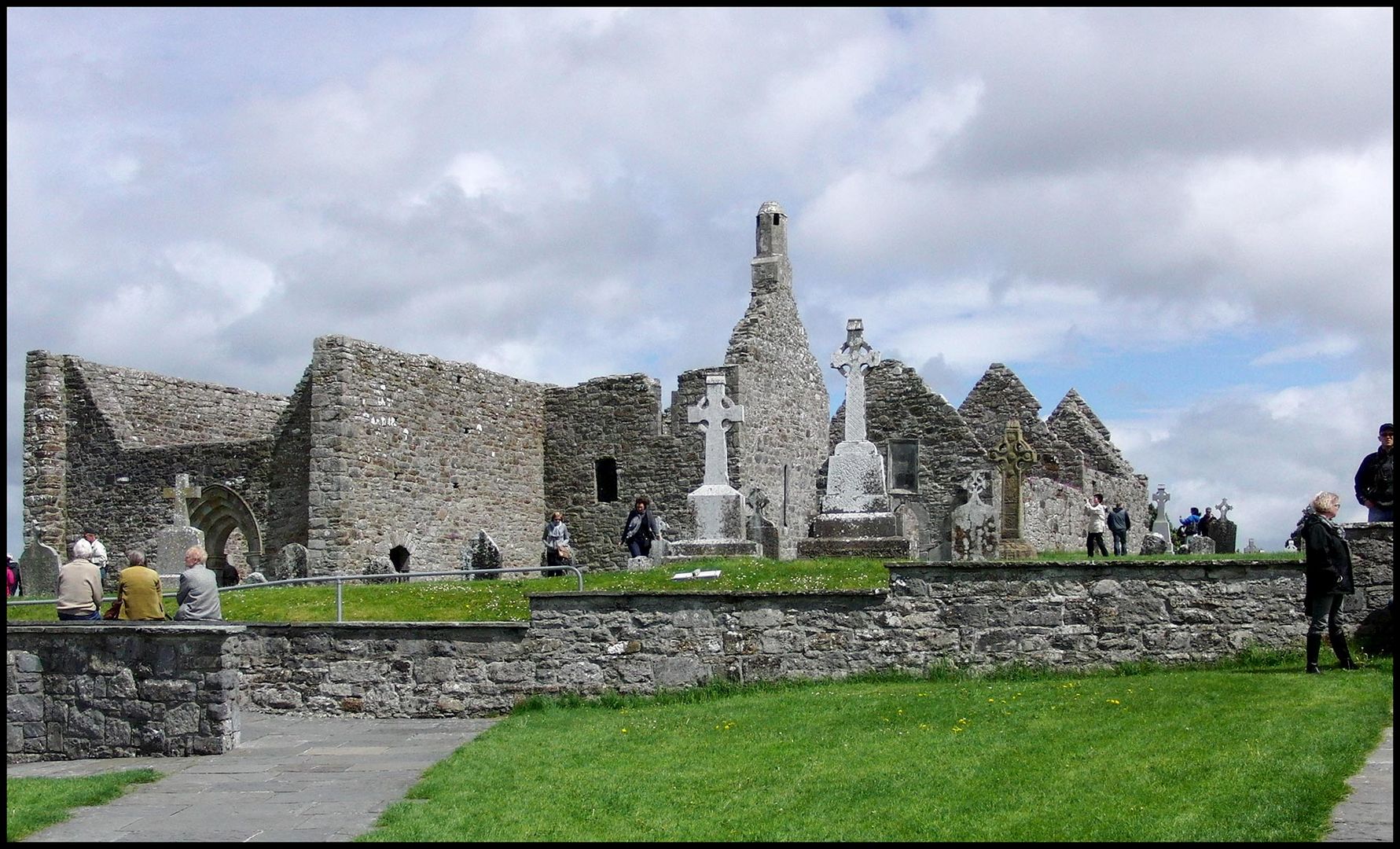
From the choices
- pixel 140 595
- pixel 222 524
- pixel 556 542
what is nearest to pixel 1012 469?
pixel 556 542

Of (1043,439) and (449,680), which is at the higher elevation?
(1043,439)

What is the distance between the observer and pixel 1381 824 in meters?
8.05

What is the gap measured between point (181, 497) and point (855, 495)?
54.0ft

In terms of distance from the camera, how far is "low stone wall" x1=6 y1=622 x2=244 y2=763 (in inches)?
526

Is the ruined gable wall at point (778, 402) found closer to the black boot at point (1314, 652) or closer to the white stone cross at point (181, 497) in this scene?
the white stone cross at point (181, 497)

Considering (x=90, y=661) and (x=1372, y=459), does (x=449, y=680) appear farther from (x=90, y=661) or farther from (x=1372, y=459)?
(x=1372, y=459)

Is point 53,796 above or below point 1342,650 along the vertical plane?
below

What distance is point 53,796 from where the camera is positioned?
1101cm

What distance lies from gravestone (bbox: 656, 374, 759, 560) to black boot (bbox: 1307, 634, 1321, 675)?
1079 centimetres

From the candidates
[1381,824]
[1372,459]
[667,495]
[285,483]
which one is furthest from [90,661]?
[667,495]

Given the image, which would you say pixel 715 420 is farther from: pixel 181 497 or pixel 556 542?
pixel 181 497

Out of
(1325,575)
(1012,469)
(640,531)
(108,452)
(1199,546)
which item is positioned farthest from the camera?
(108,452)

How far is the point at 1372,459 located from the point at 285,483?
2181 centimetres

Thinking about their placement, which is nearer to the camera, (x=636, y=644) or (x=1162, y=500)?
(x=636, y=644)
